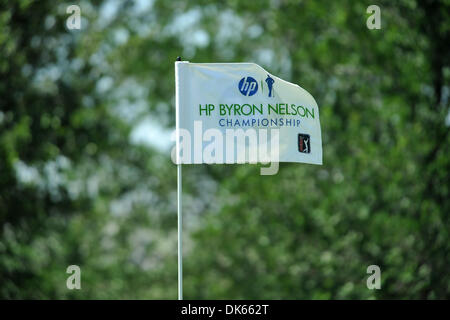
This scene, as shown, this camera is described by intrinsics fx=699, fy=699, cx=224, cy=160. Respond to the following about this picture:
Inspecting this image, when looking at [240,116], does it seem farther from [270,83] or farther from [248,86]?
[270,83]

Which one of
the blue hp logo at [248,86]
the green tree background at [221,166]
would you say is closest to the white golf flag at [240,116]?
the blue hp logo at [248,86]

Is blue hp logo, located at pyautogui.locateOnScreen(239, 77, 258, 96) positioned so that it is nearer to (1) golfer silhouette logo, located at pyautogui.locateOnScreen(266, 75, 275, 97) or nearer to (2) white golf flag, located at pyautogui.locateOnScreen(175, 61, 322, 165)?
(2) white golf flag, located at pyautogui.locateOnScreen(175, 61, 322, 165)

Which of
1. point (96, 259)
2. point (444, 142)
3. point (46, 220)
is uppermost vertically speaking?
point (444, 142)

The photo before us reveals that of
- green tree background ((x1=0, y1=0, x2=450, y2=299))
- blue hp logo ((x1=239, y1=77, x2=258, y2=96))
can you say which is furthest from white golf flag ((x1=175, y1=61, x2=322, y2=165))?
green tree background ((x1=0, y1=0, x2=450, y2=299))

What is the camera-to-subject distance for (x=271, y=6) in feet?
66.4

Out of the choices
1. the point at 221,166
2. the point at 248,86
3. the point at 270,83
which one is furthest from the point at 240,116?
the point at 221,166

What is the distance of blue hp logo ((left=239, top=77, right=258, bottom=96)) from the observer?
26.3ft

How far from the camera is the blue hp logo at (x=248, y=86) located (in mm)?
8023

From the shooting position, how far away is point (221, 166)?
22281 mm

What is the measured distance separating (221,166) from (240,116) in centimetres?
1438

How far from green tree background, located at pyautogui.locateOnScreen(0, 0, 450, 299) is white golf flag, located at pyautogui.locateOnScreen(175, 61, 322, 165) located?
527 cm

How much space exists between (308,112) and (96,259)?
13.9 m

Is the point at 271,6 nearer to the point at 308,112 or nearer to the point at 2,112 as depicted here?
the point at 2,112

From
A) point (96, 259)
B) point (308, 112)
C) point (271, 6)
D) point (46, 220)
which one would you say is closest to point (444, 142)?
point (308, 112)
